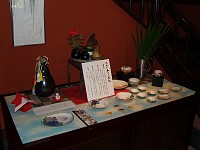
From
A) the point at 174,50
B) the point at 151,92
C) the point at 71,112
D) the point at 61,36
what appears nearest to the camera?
the point at 71,112

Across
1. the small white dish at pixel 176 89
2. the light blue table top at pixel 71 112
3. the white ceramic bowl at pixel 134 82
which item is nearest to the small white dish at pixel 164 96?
the light blue table top at pixel 71 112

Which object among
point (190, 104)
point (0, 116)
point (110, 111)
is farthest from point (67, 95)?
point (190, 104)

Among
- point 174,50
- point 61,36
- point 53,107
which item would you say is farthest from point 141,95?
point 174,50

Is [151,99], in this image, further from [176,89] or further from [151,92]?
[176,89]

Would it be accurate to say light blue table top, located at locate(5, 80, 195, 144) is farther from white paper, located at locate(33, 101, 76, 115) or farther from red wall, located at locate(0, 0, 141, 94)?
red wall, located at locate(0, 0, 141, 94)

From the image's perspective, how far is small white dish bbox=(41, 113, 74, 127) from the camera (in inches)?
56.4

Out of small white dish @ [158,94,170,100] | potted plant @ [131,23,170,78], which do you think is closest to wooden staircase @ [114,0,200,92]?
potted plant @ [131,23,170,78]

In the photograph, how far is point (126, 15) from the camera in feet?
8.68

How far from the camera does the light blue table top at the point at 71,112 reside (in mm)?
1337

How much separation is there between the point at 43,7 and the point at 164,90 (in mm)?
1326

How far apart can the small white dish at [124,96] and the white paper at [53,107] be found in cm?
37

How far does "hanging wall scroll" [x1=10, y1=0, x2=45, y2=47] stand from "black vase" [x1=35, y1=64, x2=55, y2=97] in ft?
1.72

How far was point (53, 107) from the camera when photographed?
1.65 metres

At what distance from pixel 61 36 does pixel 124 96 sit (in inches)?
36.1
